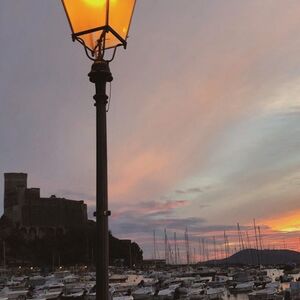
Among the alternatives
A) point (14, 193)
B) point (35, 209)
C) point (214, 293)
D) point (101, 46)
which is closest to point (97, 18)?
point (101, 46)

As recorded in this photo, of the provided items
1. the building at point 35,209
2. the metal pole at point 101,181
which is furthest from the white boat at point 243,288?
the building at point 35,209

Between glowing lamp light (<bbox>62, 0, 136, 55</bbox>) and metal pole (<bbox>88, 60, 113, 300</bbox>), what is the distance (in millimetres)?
212

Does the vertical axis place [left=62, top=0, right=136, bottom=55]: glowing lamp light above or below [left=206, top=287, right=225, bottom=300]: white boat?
above

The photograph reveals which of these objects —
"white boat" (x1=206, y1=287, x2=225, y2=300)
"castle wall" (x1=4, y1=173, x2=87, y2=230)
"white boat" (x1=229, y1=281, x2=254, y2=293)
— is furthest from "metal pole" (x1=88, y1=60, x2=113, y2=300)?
"castle wall" (x1=4, y1=173, x2=87, y2=230)

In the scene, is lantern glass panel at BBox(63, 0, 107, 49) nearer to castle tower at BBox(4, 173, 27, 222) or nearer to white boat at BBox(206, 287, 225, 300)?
white boat at BBox(206, 287, 225, 300)

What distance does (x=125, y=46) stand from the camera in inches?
125

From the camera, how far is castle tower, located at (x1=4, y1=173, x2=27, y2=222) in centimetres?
12500

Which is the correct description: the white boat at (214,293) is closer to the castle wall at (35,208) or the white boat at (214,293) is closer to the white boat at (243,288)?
the white boat at (243,288)

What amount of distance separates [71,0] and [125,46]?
449mm

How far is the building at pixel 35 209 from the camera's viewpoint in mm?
125500

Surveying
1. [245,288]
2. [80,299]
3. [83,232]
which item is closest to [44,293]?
[80,299]

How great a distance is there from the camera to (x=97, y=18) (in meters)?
2.96

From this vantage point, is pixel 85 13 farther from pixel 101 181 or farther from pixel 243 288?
pixel 243 288

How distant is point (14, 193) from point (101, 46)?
420 feet
